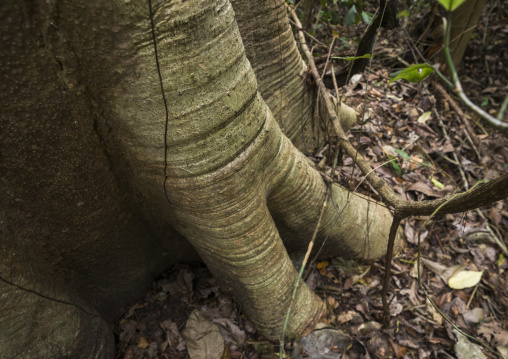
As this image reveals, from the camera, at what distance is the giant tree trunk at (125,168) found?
1.03m

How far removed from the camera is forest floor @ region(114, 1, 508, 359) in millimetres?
1973

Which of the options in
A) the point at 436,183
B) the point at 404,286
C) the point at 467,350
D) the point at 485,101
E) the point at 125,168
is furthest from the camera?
the point at 485,101

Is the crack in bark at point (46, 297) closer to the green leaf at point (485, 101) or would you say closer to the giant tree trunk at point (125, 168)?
the giant tree trunk at point (125, 168)

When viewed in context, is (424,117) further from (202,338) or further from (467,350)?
(202,338)

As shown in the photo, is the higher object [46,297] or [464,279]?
[46,297]

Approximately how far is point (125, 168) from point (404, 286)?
6.70ft


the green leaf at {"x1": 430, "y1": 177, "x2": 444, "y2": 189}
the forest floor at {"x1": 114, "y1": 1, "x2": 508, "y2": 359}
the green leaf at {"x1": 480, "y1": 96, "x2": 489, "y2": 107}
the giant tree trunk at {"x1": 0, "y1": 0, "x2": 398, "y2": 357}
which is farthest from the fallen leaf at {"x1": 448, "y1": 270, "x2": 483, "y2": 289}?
the green leaf at {"x1": 480, "y1": 96, "x2": 489, "y2": 107}

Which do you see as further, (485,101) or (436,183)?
(485,101)

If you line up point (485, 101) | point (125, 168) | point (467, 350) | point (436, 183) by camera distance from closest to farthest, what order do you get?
point (125, 168)
point (467, 350)
point (436, 183)
point (485, 101)

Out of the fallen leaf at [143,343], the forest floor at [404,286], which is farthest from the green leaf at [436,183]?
the fallen leaf at [143,343]

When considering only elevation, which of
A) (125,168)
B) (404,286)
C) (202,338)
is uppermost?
(125,168)

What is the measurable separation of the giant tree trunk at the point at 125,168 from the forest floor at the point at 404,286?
0.26 metres

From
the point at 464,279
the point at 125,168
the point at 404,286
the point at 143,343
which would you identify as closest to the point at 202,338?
the point at 143,343

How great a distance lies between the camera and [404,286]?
2.31m
